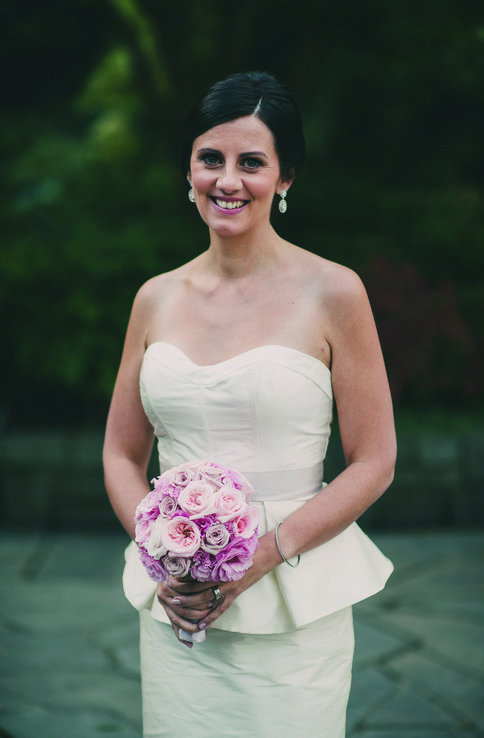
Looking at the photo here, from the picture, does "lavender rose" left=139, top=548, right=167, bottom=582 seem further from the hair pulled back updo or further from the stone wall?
the stone wall

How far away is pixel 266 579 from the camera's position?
2.19m

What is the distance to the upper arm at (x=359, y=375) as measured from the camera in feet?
6.93

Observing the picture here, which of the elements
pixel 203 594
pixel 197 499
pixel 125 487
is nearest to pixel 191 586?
pixel 203 594

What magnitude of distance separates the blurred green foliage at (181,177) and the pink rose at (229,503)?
432 cm

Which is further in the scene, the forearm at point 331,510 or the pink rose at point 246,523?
the forearm at point 331,510

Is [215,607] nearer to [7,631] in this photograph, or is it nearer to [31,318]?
[7,631]

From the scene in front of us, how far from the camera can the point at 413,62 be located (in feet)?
22.3

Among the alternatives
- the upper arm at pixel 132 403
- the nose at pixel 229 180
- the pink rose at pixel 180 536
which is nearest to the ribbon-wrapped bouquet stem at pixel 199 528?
the pink rose at pixel 180 536

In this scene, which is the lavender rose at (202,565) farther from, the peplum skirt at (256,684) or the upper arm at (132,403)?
the upper arm at (132,403)

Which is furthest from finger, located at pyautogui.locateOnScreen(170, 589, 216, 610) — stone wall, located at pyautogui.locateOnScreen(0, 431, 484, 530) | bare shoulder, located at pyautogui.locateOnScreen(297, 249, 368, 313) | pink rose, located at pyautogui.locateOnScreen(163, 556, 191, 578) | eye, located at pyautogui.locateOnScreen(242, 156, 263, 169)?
stone wall, located at pyautogui.locateOnScreen(0, 431, 484, 530)

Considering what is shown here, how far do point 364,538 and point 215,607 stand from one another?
0.54 metres

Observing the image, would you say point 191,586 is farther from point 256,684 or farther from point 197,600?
point 256,684

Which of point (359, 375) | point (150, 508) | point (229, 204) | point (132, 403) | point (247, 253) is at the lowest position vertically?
point (150, 508)

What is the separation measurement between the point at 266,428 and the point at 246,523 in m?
0.31
